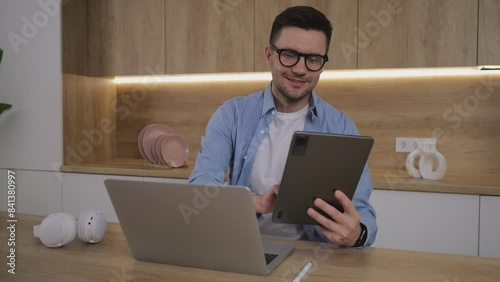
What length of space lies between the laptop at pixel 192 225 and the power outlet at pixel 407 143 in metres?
2.03

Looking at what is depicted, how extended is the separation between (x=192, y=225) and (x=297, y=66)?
0.75 meters

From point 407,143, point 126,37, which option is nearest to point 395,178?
point 407,143

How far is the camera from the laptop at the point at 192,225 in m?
0.96

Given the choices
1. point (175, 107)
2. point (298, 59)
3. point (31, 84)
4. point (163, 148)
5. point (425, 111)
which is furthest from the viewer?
point (175, 107)

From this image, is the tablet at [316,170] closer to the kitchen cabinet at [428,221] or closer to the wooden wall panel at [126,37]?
the kitchen cabinet at [428,221]

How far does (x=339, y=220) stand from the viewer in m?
1.15

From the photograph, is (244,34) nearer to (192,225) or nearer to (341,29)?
(341,29)

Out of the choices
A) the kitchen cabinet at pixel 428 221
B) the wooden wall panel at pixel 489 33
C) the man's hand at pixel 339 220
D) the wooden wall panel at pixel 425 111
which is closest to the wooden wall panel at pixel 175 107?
the wooden wall panel at pixel 425 111

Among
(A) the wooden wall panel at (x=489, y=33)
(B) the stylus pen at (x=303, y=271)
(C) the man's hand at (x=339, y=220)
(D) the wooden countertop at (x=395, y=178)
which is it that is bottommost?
(B) the stylus pen at (x=303, y=271)

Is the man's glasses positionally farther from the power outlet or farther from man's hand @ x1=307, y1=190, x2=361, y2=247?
the power outlet

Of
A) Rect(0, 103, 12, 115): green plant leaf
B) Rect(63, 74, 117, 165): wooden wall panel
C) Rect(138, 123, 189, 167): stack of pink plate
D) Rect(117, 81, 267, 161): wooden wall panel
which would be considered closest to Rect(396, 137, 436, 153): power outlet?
Rect(117, 81, 267, 161): wooden wall panel

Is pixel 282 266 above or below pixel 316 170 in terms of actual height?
below

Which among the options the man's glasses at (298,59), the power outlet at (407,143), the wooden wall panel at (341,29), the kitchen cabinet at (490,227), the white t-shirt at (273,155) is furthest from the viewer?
the power outlet at (407,143)

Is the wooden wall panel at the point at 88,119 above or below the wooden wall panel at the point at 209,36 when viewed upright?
below
